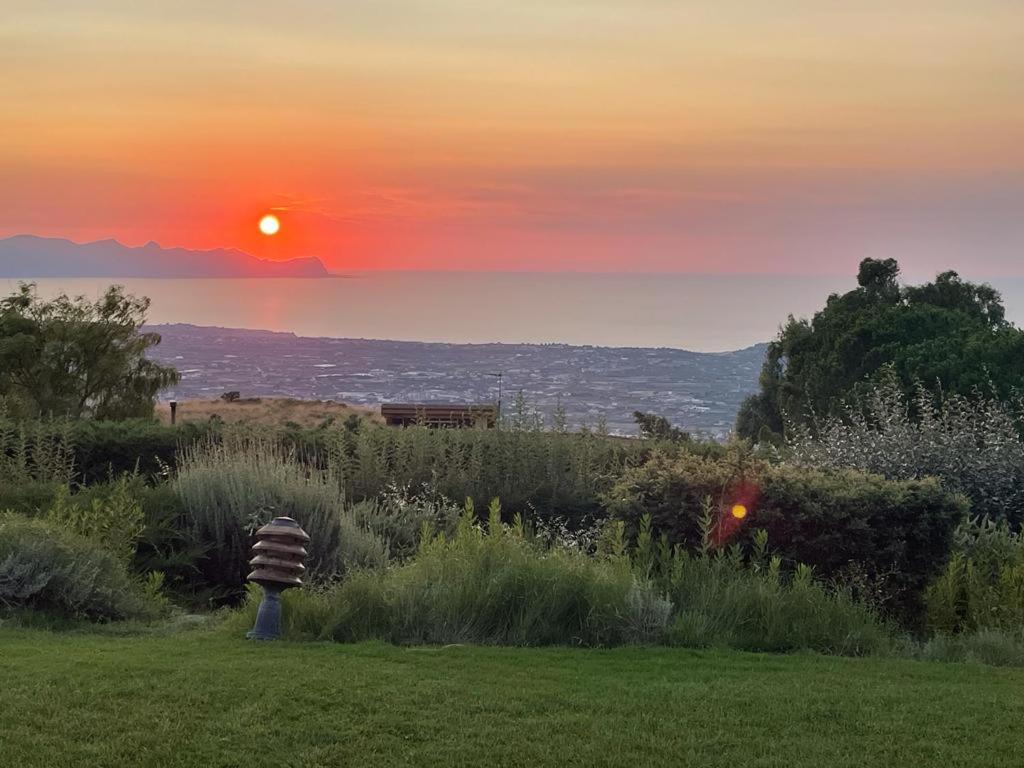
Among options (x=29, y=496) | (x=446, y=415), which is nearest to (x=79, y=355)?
(x=446, y=415)

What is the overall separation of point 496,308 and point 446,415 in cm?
5227

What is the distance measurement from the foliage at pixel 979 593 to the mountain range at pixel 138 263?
8232 cm

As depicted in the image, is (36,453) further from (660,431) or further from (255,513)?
(660,431)

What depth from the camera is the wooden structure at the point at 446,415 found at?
1484 cm

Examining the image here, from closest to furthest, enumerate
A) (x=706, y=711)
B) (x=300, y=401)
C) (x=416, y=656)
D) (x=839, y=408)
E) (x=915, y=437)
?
(x=706, y=711) < (x=416, y=656) < (x=915, y=437) < (x=839, y=408) < (x=300, y=401)

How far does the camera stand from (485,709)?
5289mm

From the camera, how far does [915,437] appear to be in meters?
12.1

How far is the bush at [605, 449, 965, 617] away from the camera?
8.66m

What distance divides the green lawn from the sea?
36.2 metres

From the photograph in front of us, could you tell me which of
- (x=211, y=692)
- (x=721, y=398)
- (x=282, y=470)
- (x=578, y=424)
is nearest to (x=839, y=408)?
(x=721, y=398)

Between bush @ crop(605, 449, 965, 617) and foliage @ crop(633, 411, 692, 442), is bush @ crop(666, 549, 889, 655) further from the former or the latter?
foliage @ crop(633, 411, 692, 442)

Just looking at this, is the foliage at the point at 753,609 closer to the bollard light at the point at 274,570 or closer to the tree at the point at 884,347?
the bollard light at the point at 274,570

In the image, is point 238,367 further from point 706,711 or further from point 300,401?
point 706,711

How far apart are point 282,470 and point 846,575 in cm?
555
